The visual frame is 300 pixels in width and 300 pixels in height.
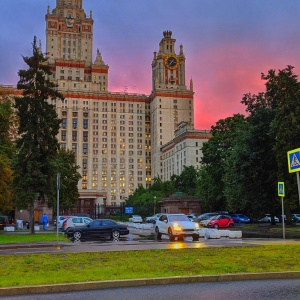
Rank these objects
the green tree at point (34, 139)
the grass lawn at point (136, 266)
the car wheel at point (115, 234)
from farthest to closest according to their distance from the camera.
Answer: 1. the green tree at point (34, 139)
2. the car wheel at point (115, 234)
3. the grass lawn at point (136, 266)

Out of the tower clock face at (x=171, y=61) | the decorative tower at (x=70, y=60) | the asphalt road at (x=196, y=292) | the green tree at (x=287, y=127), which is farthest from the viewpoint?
the tower clock face at (x=171, y=61)

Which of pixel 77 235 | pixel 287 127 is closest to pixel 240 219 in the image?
pixel 287 127

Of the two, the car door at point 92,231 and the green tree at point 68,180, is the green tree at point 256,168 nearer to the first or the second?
the car door at point 92,231

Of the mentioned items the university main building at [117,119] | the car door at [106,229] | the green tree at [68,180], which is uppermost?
the university main building at [117,119]

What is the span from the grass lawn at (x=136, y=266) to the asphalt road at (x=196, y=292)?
0.76 meters

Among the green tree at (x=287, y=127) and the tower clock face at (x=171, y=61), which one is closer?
the green tree at (x=287, y=127)

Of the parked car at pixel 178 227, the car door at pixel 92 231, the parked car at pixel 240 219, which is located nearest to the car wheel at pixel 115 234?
the car door at pixel 92 231

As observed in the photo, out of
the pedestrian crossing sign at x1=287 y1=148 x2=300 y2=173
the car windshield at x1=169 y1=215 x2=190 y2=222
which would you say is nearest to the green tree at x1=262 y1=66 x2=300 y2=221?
the car windshield at x1=169 y1=215 x2=190 y2=222

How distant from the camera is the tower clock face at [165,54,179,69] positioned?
619 ft

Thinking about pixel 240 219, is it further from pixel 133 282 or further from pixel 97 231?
pixel 133 282

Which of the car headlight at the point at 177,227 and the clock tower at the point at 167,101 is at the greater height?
the clock tower at the point at 167,101

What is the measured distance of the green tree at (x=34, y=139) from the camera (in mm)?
35500

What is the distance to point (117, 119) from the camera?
188000 millimetres

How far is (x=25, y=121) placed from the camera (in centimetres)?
3619
